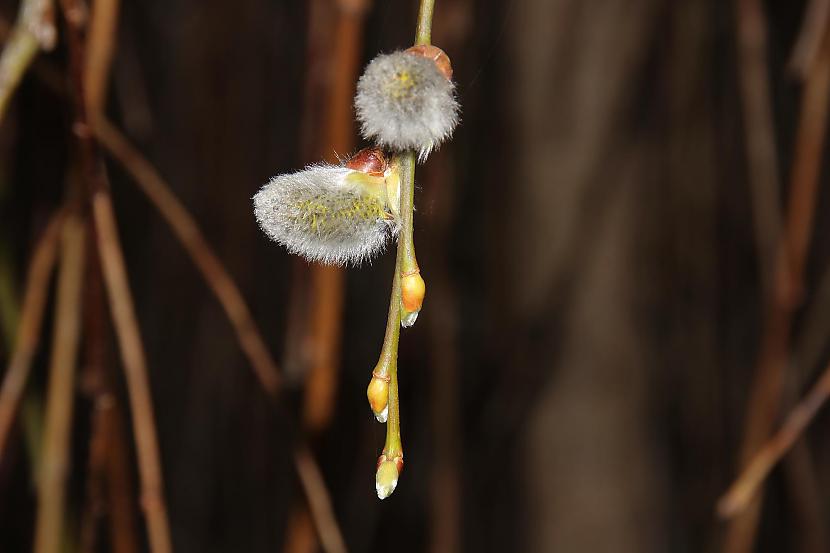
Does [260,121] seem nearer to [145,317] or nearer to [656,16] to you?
[145,317]

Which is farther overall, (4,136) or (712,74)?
(712,74)

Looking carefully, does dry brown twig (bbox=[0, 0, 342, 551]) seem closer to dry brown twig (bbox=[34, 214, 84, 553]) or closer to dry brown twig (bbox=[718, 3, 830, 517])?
dry brown twig (bbox=[34, 214, 84, 553])

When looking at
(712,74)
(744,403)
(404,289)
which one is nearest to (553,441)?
(744,403)

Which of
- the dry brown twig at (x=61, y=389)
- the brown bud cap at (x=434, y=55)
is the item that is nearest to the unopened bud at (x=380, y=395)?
the brown bud cap at (x=434, y=55)

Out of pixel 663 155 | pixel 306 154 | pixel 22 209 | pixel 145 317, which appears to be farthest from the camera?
pixel 145 317

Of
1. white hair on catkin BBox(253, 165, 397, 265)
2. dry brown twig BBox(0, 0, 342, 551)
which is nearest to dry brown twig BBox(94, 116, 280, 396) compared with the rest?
dry brown twig BBox(0, 0, 342, 551)

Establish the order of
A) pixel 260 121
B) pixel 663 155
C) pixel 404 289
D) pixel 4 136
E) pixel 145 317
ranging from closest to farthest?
pixel 404 289 → pixel 4 136 → pixel 663 155 → pixel 260 121 → pixel 145 317
